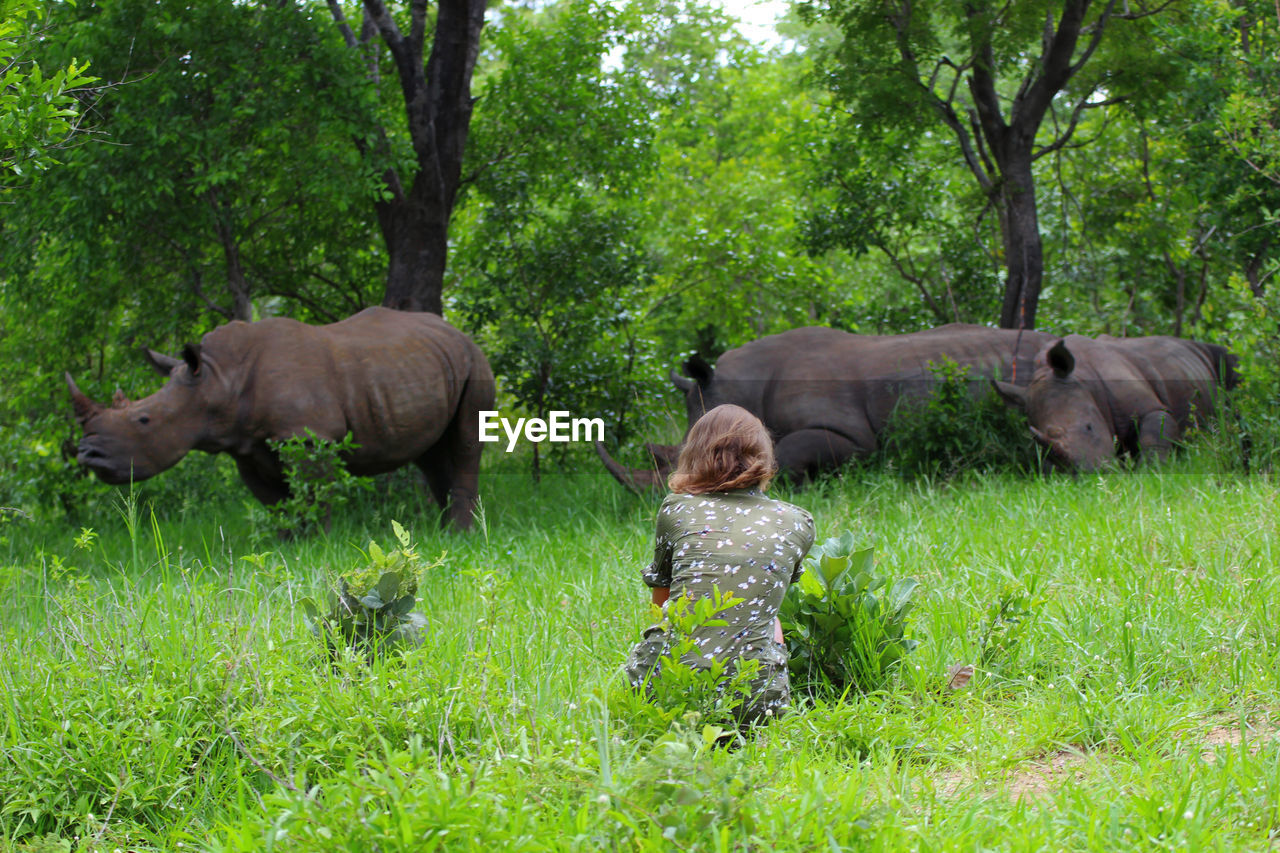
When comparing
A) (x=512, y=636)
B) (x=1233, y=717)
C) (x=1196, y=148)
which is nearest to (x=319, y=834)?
(x=512, y=636)

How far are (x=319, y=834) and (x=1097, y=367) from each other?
8.42 m

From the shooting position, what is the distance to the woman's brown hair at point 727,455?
3.88 meters

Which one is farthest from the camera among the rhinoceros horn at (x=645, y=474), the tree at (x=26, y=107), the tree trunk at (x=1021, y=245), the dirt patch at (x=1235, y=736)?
the tree trunk at (x=1021, y=245)

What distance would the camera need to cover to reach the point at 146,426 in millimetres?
7449

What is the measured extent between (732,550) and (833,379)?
613 centimetres

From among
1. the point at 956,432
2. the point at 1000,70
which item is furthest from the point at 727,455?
the point at 1000,70

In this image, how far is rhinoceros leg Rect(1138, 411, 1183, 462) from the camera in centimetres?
895

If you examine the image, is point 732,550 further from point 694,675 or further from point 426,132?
point 426,132

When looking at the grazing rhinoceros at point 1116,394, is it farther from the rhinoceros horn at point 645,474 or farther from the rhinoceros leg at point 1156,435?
the rhinoceros horn at point 645,474

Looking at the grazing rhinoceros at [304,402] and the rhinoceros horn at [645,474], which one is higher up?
the grazing rhinoceros at [304,402]

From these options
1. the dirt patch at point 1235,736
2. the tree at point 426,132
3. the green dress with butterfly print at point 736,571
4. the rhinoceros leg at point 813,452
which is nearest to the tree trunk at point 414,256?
the tree at point 426,132

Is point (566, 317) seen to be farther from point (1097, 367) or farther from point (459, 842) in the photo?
point (459, 842)

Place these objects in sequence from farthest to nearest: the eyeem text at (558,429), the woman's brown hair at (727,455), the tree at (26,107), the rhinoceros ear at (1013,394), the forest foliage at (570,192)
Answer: the eyeem text at (558,429)
the rhinoceros ear at (1013,394)
the forest foliage at (570,192)
the tree at (26,107)
the woman's brown hair at (727,455)

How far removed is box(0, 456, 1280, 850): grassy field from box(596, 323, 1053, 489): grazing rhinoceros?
3.42m
